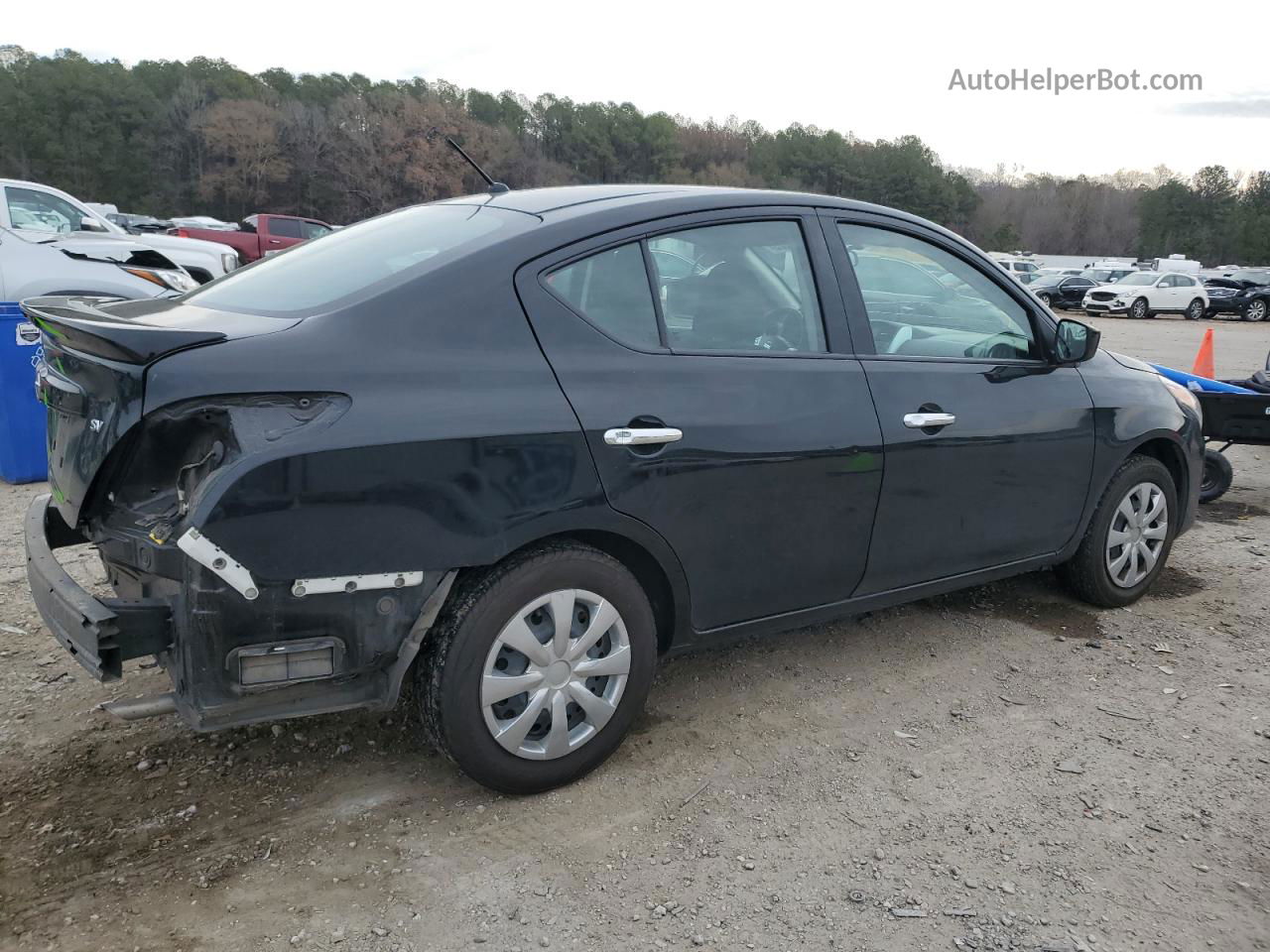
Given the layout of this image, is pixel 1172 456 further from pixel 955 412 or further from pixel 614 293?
pixel 614 293

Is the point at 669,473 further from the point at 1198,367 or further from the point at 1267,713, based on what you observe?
the point at 1198,367

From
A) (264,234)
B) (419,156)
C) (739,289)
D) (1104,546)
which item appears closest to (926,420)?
(739,289)

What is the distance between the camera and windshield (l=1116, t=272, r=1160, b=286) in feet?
104

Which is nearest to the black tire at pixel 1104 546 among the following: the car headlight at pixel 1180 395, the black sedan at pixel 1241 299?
the car headlight at pixel 1180 395

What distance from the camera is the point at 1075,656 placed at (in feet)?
13.0

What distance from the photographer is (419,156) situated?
7112cm

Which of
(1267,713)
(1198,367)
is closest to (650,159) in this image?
(1198,367)

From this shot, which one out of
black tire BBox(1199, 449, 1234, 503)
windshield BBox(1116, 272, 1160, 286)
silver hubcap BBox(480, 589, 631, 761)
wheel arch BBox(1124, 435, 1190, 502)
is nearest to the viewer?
silver hubcap BBox(480, 589, 631, 761)

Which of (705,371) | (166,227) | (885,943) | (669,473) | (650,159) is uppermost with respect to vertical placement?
(650,159)

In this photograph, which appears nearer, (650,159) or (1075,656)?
(1075,656)

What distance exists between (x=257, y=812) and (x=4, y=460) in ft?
15.4

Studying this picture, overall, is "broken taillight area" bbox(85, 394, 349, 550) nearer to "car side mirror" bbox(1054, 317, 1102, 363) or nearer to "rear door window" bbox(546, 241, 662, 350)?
"rear door window" bbox(546, 241, 662, 350)

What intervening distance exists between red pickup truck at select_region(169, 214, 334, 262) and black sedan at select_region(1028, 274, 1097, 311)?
23.8 m

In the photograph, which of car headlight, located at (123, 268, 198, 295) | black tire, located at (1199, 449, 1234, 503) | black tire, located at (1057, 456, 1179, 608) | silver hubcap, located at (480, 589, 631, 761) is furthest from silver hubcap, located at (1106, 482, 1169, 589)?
car headlight, located at (123, 268, 198, 295)
